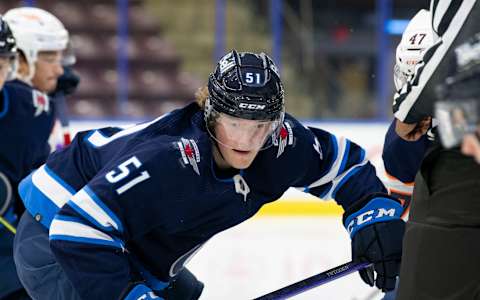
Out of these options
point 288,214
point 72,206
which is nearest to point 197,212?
point 72,206

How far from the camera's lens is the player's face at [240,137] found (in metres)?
2.08

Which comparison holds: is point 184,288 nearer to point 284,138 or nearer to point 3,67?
point 284,138

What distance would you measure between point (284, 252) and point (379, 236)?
1.98 metres

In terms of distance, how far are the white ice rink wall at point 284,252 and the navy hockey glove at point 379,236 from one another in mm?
764

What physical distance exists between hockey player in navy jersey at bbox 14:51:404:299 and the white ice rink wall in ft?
2.63

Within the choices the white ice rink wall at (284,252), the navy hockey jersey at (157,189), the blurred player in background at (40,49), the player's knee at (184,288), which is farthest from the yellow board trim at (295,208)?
the navy hockey jersey at (157,189)

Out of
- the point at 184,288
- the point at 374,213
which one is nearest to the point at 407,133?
the point at 374,213

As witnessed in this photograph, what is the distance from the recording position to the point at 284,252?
4.17 m

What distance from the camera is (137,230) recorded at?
2.08 m

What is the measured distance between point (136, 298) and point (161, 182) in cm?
25

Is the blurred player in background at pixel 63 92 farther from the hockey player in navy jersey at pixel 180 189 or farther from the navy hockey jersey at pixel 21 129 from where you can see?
the hockey player in navy jersey at pixel 180 189

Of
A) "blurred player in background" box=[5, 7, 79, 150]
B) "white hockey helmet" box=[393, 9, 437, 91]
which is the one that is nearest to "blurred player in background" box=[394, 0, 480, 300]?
"white hockey helmet" box=[393, 9, 437, 91]

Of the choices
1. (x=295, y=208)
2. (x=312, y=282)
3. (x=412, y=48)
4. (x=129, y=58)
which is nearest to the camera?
(x=312, y=282)

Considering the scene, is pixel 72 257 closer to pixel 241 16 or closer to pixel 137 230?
pixel 137 230
